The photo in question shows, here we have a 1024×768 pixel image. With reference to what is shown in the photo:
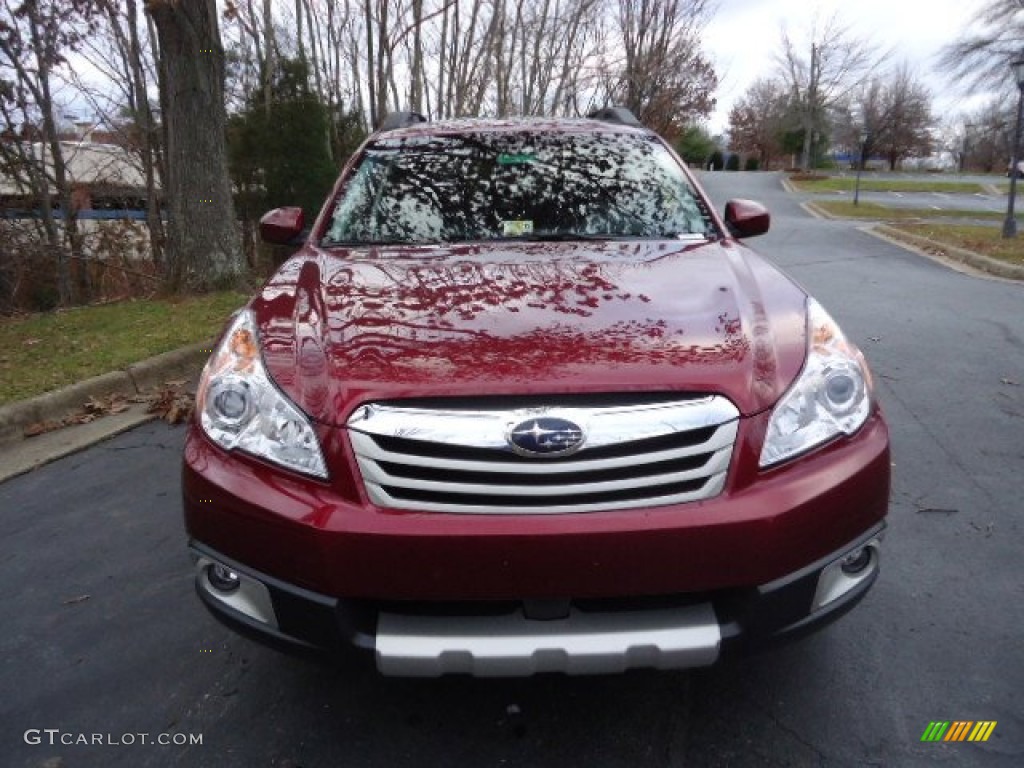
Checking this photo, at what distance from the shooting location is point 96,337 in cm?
613

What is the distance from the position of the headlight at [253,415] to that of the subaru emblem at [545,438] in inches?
18.1

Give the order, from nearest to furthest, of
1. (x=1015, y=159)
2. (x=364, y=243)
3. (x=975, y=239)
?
(x=364, y=243) < (x=975, y=239) < (x=1015, y=159)

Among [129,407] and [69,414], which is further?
[129,407]

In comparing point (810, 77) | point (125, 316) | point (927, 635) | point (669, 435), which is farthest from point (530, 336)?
point (810, 77)

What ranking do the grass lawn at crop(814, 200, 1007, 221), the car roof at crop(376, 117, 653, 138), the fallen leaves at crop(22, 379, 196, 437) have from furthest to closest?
the grass lawn at crop(814, 200, 1007, 221)
the fallen leaves at crop(22, 379, 196, 437)
the car roof at crop(376, 117, 653, 138)

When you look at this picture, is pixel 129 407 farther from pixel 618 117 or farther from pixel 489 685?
pixel 489 685

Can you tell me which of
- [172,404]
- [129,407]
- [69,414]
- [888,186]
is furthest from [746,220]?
[888,186]

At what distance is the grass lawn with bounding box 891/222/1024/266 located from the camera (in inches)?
424

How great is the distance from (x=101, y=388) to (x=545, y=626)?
13.8ft

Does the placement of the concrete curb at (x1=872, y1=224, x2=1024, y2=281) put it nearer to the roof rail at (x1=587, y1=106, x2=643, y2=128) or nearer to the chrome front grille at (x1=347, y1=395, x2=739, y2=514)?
the roof rail at (x1=587, y1=106, x2=643, y2=128)

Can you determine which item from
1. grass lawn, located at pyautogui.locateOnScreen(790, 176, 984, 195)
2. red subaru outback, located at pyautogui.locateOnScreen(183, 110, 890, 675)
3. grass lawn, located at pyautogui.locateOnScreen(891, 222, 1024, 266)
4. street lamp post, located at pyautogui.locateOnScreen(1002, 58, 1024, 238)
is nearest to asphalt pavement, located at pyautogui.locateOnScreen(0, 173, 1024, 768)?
red subaru outback, located at pyautogui.locateOnScreen(183, 110, 890, 675)

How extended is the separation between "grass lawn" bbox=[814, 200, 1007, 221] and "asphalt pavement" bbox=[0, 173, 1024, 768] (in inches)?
756

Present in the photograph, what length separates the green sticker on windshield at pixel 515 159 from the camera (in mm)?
3291

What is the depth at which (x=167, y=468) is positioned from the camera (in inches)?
153
